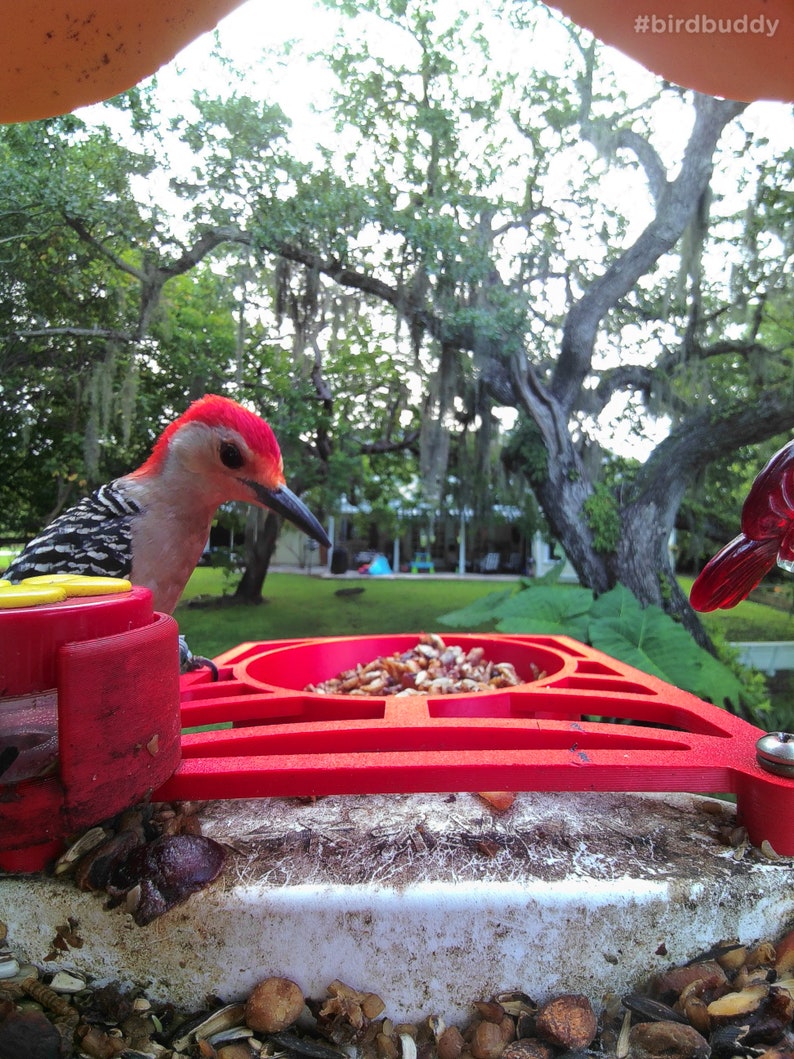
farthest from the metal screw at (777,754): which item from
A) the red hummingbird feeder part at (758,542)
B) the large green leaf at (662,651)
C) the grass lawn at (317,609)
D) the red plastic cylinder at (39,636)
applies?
the grass lawn at (317,609)

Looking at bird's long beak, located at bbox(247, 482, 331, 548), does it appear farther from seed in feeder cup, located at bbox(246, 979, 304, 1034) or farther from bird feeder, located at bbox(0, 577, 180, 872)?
seed in feeder cup, located at bbox(246, 979, 304, 1034)

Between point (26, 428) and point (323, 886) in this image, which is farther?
point (26, 428)

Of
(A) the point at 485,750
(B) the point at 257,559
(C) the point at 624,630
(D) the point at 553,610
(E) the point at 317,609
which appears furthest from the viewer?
(E) the point at 317,609

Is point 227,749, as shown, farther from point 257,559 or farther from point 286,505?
point 257,559

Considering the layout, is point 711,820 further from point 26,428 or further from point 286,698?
point 26,428

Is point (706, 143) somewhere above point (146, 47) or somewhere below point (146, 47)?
above

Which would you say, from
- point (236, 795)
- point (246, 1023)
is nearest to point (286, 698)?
point (236, 795)

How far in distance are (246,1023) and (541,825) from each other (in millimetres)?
298

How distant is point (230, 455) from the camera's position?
1.22 m

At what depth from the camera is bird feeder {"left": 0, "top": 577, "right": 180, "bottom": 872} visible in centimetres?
44

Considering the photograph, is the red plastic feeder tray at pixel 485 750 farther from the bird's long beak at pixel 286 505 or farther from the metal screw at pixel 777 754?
the bird's long beak at pixel 286 505

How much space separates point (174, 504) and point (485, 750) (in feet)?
2.98

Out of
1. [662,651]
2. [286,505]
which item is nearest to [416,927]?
[286,505]

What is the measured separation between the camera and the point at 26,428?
3.97m
